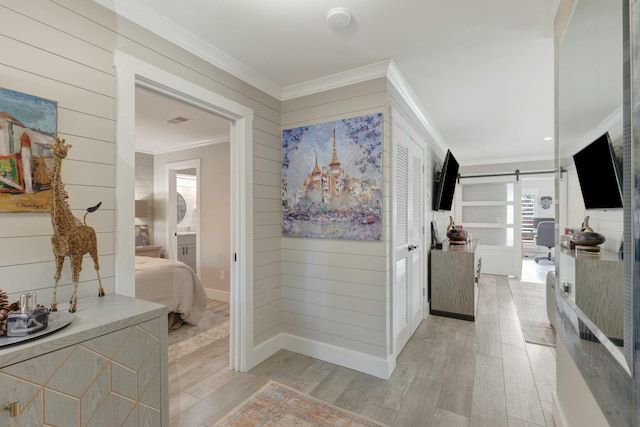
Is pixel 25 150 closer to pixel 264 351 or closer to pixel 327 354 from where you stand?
pixel 264 351

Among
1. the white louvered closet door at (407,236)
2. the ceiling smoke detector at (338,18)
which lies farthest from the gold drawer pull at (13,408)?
the white louvered closet door at (407,236)

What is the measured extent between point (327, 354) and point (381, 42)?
97.8 inches

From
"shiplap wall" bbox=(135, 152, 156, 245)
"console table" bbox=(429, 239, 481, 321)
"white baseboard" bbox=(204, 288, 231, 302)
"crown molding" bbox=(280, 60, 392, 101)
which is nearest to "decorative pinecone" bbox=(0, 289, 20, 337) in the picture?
"crown molding" bbox=(280, 60, 392, 101)

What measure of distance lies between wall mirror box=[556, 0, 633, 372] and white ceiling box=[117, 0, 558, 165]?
54cm

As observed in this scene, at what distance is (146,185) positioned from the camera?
5.20 metres

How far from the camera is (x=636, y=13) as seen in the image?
706 millimetres

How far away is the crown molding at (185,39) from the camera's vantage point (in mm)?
1598

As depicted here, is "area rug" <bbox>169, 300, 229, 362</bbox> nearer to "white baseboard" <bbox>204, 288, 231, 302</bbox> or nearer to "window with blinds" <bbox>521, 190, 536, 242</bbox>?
"white baseboard" <bbox>204, 288, 231, 302</bbox>

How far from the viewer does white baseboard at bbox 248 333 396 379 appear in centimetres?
230

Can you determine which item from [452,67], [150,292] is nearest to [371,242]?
[452,67]

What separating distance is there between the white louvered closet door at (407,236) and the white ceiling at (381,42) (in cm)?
60

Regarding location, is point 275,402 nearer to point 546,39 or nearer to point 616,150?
point 616,150

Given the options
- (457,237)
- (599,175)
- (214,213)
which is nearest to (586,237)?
(599,175)

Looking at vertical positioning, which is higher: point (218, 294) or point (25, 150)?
point (25, 150)
